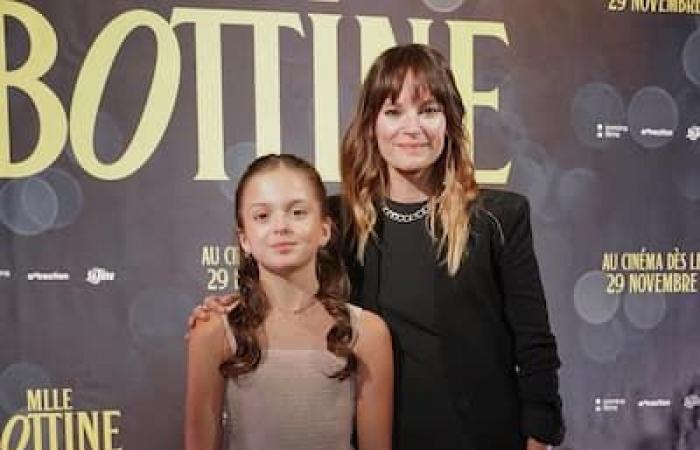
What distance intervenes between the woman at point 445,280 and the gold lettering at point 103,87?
64cm

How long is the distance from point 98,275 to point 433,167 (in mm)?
926

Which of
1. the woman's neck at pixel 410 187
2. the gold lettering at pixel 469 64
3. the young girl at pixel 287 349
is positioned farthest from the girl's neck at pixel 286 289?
the gold lettering at pixel 469 64

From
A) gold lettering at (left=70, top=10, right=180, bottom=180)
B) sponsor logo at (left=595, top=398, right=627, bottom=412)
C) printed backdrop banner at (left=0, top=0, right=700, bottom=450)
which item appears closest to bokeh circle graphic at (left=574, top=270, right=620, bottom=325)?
printed backdrop banner at (left=0, top=0, right=700, bottom=450)

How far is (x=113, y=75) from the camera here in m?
1.93

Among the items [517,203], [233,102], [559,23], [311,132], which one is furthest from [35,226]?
[559,23]

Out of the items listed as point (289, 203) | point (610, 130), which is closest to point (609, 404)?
point (610, 130)

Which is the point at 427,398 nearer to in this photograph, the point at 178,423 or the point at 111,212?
the point at 178,423

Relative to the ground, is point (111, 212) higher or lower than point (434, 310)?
higher

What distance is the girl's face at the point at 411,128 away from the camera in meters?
1.50

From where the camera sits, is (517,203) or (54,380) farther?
(54,380)

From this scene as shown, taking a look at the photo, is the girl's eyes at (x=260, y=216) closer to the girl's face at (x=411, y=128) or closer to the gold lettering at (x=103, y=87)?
the girl's face at (x=411, y=128)

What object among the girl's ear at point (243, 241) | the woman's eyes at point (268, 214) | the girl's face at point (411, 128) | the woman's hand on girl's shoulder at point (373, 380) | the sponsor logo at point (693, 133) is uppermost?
the sponsor logo at point (693, 133)

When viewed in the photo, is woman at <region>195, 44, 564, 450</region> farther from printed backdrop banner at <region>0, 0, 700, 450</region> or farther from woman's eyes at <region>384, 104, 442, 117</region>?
printed backdrop banner at <region>0, 0, 700, 450</region>

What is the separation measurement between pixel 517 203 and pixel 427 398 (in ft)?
1.41
